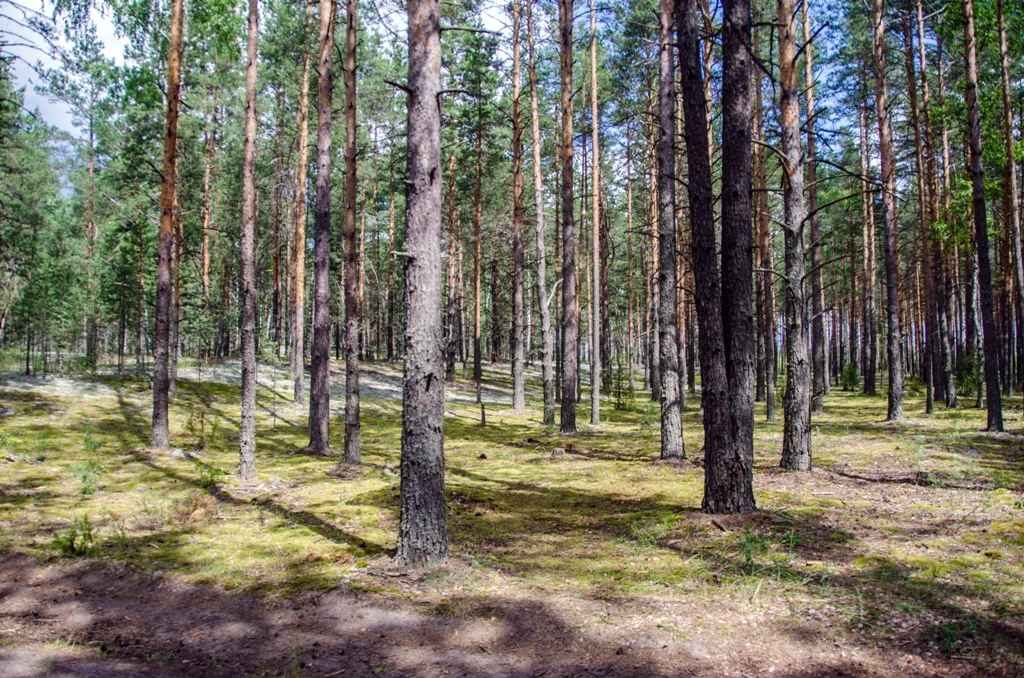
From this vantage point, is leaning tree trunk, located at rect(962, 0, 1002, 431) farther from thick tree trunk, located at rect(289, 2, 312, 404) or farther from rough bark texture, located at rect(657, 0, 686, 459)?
thick tree trunk, located at rect(289, 2, 312, 404)

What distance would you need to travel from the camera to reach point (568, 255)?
53.0 ft

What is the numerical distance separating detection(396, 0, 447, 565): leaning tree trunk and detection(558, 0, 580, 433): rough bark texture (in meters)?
9.82

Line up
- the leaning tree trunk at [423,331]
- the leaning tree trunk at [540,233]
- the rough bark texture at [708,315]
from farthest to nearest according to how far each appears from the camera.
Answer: the leaning tree trunk at [540,233] < the rough bark texture at [708,315] < the leaning tree trunk at [423,331]

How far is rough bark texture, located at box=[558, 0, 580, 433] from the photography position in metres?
16.0

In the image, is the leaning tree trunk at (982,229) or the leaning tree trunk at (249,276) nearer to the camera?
the leaning tree trunk at (249,276)

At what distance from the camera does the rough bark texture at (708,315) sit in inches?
265

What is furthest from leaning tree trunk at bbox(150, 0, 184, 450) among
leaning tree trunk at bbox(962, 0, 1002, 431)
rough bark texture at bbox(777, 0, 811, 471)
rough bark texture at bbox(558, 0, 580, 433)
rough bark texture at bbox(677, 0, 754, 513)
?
leaning tree trunk at bbox(962, 0, 1002, 431)

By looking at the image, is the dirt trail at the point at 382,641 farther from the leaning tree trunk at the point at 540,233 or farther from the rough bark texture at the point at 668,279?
the leaning tree trunk at the point at 540,233

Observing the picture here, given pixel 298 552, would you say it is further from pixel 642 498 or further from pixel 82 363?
pixel 82 363

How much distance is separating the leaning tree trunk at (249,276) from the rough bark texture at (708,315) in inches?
271

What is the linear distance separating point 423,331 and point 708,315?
10.8 feet

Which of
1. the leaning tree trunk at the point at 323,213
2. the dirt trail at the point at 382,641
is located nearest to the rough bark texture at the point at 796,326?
the dirt trail at the point at 382,641

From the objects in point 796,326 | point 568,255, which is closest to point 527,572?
point 796,326

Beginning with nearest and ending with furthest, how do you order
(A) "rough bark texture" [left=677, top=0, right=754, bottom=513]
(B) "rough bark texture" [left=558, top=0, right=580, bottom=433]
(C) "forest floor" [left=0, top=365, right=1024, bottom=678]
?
(C) "forest floor" [left=0, top=365, right=1024, bottom=678] < (A) "rough bark texture" [left=677, top=0, right=754, bottom=513] < (B) "rough bark texture" [left=558, top=0, right=580, bottom=433]
